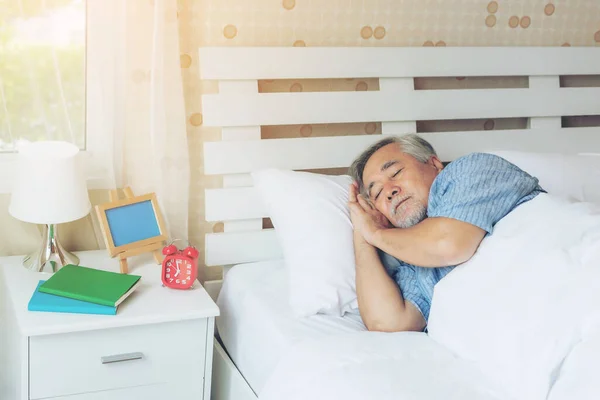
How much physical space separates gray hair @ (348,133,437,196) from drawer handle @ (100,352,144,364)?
758 millimetres

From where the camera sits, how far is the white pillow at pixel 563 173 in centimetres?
226

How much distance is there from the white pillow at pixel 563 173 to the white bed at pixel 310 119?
0.34 metres

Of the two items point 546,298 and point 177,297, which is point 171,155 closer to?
point 177,297

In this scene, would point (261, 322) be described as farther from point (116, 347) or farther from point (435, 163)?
point (435, 163)

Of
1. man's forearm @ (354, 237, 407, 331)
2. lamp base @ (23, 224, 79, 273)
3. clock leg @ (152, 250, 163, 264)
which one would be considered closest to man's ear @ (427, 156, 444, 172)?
man's forearm @ (354, 237, 407, 331)

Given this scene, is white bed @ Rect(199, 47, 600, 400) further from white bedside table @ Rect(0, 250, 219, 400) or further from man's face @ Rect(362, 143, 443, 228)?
man's face @ Rect(362, 143, 443, 228)

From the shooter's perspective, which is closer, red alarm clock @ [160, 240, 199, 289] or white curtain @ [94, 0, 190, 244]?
red alarm clock @ [160, 240, 199, 289]

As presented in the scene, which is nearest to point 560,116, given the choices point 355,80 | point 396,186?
point 355,80

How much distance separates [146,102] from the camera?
229 centimetres

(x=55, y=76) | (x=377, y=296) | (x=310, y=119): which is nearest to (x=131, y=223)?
(x=55, y=76)

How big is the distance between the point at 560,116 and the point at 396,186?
3.31 ft

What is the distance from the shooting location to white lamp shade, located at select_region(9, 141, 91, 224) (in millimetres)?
2039

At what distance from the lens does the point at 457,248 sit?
1.77 meters

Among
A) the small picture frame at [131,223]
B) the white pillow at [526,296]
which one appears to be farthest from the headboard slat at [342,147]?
the white pillow at [526,296]
